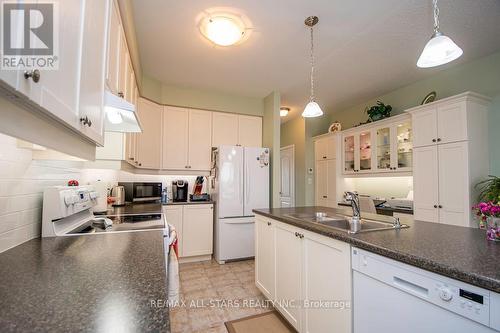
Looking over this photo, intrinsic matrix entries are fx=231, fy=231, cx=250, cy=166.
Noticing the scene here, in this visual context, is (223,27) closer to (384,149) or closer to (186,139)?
(186,139)

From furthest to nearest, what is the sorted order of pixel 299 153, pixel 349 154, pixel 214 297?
1. pixel 299 153
2. pixel 349 154
3. pixel 214 297

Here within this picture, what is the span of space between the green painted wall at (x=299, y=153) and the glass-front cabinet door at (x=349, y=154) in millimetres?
→ 876

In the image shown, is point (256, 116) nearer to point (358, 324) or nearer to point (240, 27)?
point (240, 27)

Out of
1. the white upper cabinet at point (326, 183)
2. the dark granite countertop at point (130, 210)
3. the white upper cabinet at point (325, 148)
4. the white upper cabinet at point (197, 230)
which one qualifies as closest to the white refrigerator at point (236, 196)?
the white upper cabinet at point (197, 230)

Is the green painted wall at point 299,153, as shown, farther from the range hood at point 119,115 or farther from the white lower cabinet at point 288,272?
the range hood at point 119,115

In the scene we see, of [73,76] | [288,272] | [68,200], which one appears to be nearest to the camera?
[73,76]

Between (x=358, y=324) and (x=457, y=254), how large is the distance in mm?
587

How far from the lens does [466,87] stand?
2836 mm

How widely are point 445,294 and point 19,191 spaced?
1846mm

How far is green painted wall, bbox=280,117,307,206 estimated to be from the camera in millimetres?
4914

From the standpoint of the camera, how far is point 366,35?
2318 mm

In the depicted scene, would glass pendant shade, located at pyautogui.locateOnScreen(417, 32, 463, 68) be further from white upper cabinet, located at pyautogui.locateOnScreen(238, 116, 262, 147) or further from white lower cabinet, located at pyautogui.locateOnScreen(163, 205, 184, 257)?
white lower cabinet, located at pyautogui.locateOnScreen(163, 205, 184, 257)

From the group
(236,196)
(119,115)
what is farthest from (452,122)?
(119,115)

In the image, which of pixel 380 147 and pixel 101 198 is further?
pixel 380 147
